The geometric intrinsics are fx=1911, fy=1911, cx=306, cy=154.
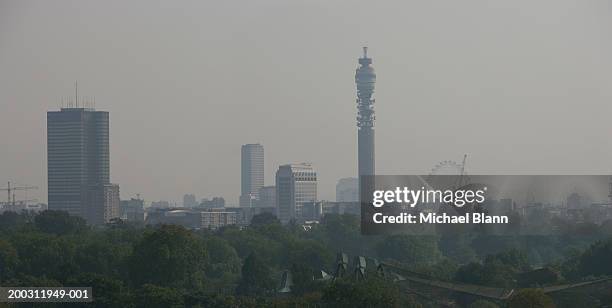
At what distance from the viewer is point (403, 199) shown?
279 feet

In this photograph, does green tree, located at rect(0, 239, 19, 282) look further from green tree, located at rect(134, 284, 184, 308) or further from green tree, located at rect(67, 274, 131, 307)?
green tree, located at rect(134, 284, 184, 308)

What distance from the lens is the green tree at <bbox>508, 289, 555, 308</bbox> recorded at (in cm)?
7388

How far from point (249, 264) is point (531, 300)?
31.0 meters

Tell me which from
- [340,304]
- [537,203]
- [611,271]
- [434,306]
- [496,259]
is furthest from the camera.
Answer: [537,203]

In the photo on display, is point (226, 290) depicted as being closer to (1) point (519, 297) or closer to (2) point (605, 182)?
(1) point (519, 297)

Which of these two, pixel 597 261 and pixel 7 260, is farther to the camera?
pixel 7 260

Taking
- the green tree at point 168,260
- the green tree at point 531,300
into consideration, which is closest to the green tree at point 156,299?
the green tree at point 531,300

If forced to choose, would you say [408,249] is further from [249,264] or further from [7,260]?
[7,260]

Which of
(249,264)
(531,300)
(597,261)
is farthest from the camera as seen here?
(249,264)

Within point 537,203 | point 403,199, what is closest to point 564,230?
point 537,203

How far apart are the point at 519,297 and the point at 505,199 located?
92.0m

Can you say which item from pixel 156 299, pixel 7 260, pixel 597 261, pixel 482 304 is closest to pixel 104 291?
pixel 156 299

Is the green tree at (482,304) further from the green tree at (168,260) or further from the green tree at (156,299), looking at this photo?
the green tree at (168,260)

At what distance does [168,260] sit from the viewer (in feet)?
334
